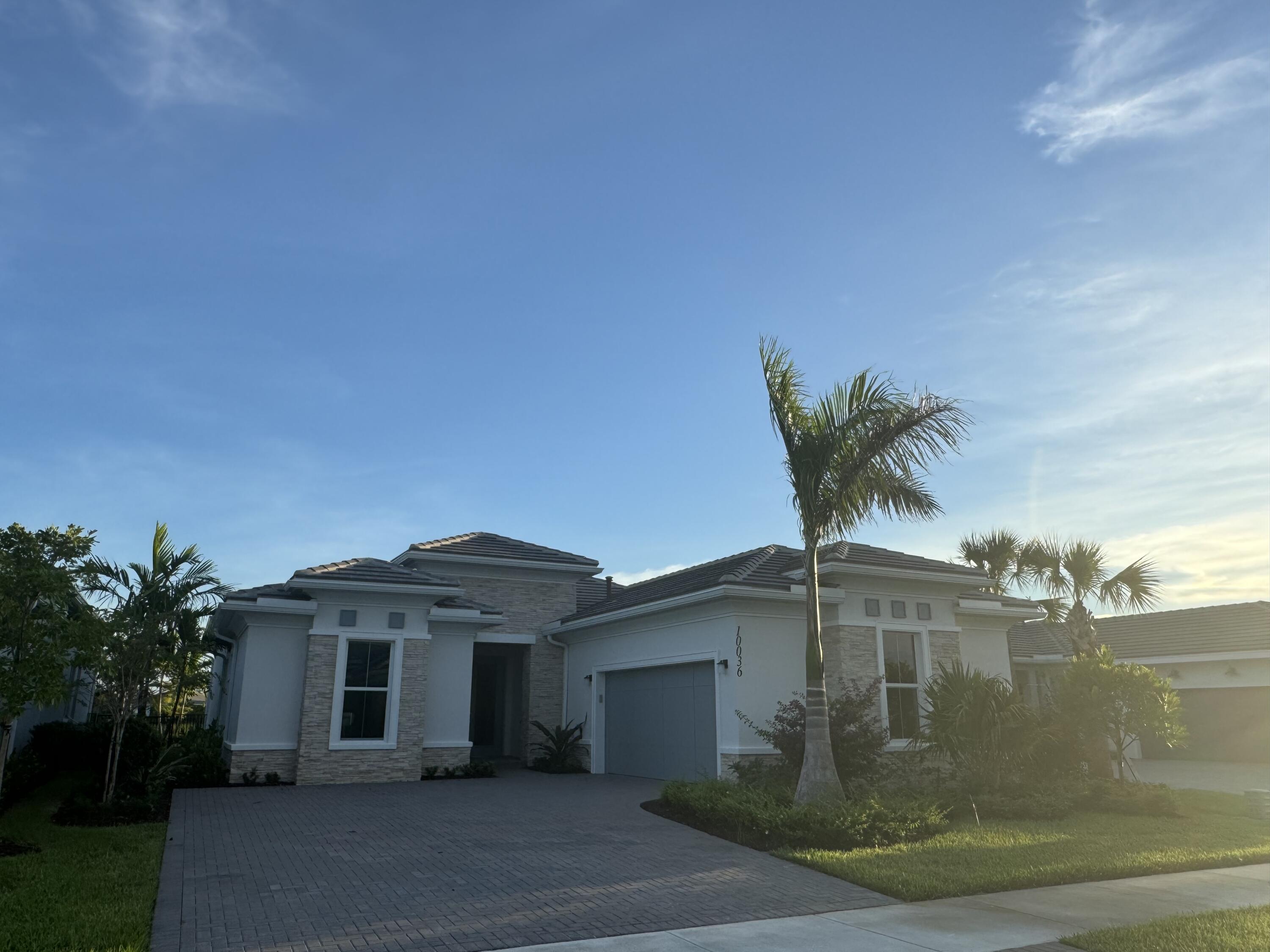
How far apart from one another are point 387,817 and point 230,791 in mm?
4607

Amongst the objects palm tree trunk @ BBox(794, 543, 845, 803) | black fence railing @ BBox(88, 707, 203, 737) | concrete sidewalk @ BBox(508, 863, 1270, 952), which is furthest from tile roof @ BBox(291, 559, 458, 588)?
concrete sidewalk @ BBox(508, 863, 1270, 952)

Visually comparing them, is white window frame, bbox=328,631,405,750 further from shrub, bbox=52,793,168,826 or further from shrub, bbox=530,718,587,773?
shrub, bbox=530,718,587,773

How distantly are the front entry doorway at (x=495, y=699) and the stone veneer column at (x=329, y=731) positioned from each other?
518 cm

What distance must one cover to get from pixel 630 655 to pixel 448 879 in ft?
34.2

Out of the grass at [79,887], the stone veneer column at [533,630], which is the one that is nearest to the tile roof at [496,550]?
the stone veneer column at [533,630]

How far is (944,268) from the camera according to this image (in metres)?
12.1

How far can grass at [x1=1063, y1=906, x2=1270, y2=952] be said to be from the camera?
6.19 m

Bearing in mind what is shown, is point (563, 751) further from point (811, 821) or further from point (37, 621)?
point (37, 621)

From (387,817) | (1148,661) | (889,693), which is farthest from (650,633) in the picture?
(1148,661)

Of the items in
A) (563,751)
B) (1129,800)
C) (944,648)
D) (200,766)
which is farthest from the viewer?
(563,751)

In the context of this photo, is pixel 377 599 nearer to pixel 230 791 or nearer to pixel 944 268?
pixel 230 791

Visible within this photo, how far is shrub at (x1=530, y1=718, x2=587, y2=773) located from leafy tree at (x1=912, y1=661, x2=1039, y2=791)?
8576mm

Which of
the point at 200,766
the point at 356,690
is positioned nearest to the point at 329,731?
the point at 356,690

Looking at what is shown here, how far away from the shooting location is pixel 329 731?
632 inches
